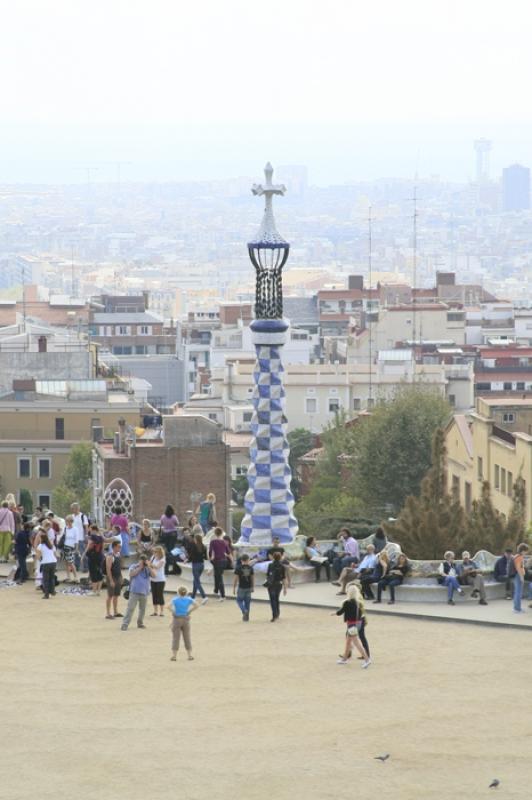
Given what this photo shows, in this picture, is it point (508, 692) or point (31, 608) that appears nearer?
point (508, 692)

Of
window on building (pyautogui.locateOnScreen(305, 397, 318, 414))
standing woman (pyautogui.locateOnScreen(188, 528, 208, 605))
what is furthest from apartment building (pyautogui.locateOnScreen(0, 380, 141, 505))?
standing woman (pyautogui.locateOnScreen(188, 528, 208, 605))

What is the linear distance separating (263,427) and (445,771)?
10836 mm

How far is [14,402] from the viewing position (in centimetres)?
7694

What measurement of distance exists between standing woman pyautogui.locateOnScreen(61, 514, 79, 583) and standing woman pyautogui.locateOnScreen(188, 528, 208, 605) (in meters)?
1.67

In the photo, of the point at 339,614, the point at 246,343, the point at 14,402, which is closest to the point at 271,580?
the point at 339,614

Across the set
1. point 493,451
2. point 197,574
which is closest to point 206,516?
point 197,574

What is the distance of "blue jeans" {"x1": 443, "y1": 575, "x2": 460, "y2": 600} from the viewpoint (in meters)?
28.4

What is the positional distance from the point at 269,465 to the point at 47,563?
3.93m

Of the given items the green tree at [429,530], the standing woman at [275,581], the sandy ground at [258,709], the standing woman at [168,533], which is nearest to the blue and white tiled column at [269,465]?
the standing woman at [168,533]

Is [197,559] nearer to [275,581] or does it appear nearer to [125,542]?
[275,581]

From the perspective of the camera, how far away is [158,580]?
2828cm

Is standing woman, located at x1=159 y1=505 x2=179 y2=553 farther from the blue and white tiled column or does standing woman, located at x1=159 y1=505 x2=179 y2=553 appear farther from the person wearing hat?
the person wearing hat

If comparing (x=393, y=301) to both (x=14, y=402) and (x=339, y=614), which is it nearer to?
(x=14, y=402)

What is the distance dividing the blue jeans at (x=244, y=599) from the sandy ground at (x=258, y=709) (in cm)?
18
